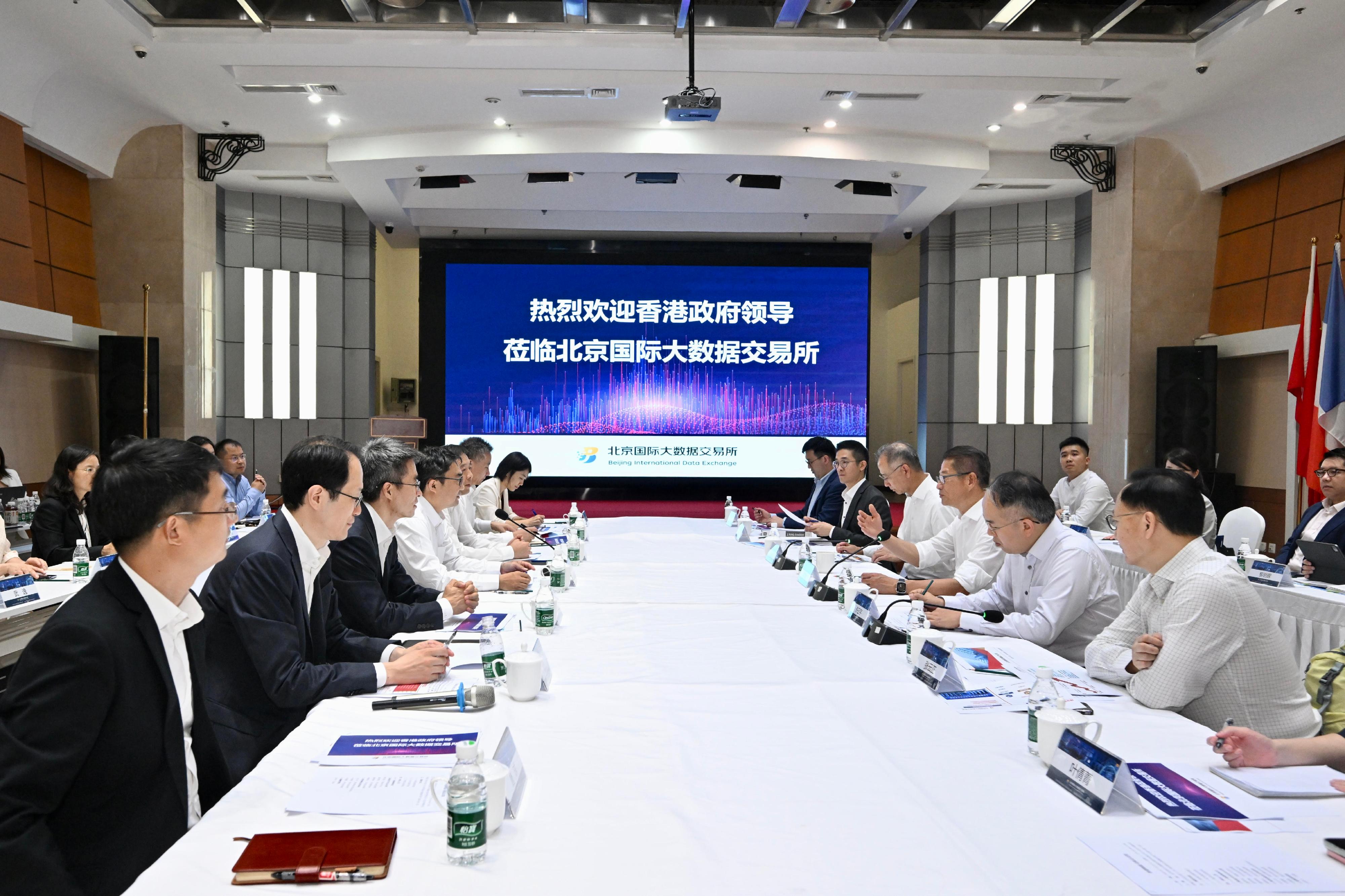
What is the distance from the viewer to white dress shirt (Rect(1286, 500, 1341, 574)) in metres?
4.10

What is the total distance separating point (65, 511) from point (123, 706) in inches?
150

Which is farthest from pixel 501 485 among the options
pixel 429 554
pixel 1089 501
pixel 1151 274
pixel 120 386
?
pixel 1151 274

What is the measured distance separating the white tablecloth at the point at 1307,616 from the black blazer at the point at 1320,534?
0.63 meters

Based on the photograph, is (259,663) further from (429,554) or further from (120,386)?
(120,386)

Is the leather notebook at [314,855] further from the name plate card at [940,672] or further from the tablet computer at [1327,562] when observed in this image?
the tablet computer at [1327,562]

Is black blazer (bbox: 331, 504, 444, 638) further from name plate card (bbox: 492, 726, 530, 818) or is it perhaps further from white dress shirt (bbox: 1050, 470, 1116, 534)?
white dress shirt (bbox: 1050, 470, 1116, 534)

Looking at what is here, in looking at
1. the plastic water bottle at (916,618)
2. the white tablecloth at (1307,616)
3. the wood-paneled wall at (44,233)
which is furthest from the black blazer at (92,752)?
the wood-paneled wall at (44,233)

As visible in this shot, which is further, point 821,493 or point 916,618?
point 821,493

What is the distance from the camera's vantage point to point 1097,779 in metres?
1.40

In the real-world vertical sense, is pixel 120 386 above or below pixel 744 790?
above

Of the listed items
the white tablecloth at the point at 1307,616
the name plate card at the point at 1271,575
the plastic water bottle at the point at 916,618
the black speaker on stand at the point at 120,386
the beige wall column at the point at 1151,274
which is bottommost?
the white tablecloth at the point at 1307,616

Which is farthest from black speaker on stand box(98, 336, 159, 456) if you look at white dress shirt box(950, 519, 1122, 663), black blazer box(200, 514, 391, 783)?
white dress shirt box(950, 519, 1122, 663)

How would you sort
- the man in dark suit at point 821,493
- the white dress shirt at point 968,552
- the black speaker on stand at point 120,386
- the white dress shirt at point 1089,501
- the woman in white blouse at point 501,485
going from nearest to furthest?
the white dress shirt at point 968,552 < the man in dark suit at point 821,493 < the woman in white blouse at point 501,485 < the white dress shirt at point 1089,501 < the black speaker on stand at point 120,386

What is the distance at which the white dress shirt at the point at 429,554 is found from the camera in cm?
334
